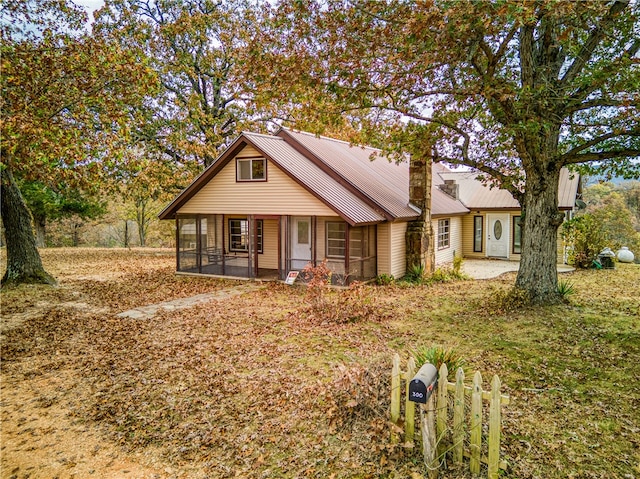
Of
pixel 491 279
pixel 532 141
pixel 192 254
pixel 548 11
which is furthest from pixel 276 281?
pixel 548 11

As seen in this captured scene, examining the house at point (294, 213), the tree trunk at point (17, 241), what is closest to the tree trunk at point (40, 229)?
the house at point (294, 213)

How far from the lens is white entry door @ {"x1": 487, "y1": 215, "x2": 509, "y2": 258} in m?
21.0

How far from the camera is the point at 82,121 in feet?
29.2

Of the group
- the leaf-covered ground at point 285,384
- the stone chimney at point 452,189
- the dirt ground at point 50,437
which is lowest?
the dirt ground at point 50,437

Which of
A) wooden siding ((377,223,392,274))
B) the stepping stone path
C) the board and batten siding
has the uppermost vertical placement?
the board and batten siding

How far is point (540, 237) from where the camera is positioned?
1003cm

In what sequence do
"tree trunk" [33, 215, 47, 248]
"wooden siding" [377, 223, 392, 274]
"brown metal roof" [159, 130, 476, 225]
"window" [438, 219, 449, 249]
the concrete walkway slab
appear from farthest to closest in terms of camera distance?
1. "tree trunk" [33, 215, 47, 248]
2. "window" [438, 219, 449, 249]
3. the concrete walkway slab
4. "wooden siding" [377, 223, 392, 274]
5. "brown metal roof" [159, 130, 476, 225]

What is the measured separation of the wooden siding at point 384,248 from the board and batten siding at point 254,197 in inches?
88.4

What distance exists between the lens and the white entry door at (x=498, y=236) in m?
21.0

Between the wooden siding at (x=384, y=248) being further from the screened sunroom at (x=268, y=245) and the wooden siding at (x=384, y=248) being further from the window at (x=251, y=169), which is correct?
the window at (x=251, y=169)

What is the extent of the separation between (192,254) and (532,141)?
1354 centimetres

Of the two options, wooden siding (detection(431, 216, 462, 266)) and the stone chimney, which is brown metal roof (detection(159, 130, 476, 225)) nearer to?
wooden siding (detection(431, 216, 462, 266))

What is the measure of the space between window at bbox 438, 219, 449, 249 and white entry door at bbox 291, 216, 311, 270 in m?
6.43

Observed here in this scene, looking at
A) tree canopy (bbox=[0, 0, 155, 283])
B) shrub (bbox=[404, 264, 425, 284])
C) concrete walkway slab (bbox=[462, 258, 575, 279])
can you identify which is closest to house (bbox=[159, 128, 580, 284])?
shrub (bbox=[404, 264, 425, 284])
